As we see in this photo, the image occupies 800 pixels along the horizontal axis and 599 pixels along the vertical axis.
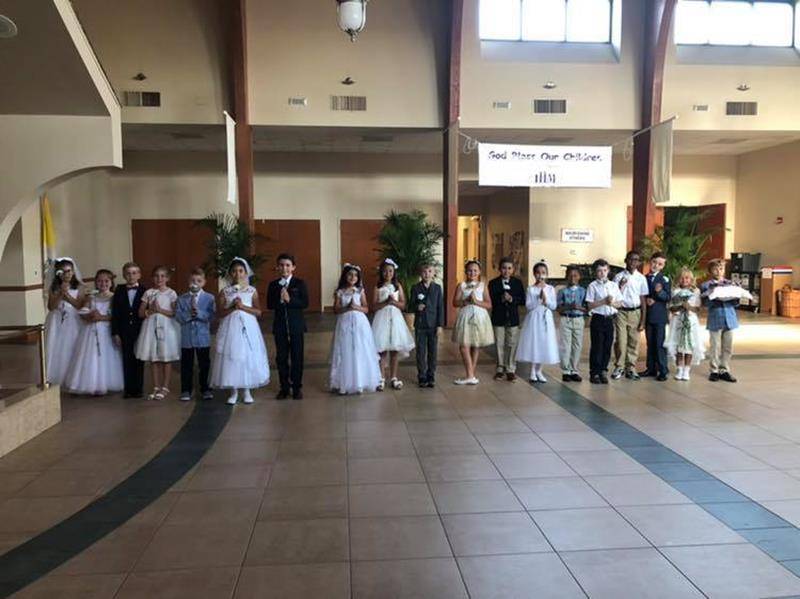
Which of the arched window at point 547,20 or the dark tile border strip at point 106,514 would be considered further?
the arched window at point 547,20

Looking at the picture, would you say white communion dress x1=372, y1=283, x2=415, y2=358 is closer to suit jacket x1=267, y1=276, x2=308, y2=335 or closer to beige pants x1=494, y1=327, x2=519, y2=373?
suit jacket x1=267, y1=276, x2=308, y2=335

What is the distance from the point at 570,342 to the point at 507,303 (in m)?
0.90

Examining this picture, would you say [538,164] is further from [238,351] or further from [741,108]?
[238,351]

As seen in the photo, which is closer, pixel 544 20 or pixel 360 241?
pixel 544 20

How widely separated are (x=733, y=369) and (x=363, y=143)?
8.73m

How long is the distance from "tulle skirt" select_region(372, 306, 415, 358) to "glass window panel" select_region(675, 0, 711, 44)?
917 centimetres

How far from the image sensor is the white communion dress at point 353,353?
21.8ft

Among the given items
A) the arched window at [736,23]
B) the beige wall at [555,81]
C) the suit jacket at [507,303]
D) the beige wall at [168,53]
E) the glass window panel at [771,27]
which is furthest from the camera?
the glass window panel at [771,27]

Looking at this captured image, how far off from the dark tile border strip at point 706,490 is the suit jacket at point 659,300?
1.92 metres

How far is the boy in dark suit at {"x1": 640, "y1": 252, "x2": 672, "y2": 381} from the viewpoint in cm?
741

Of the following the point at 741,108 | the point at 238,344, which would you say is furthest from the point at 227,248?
the point at 741,108

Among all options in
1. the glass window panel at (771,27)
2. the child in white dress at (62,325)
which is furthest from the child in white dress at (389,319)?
the glass window panel at (771,27)

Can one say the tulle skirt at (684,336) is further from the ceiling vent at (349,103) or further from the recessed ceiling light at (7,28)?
the recessed ceiling light at (7,28)

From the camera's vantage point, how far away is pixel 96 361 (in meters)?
6.69
